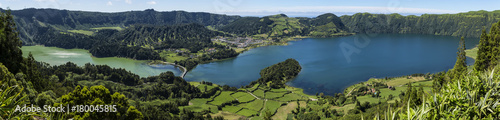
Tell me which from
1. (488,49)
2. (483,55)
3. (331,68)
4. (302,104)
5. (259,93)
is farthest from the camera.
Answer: (331,68)

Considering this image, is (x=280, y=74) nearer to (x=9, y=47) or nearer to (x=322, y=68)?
(x=322, y=68)

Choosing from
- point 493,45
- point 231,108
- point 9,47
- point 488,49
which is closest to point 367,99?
point 488,49

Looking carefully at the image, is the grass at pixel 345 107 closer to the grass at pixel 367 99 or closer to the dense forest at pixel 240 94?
the dense forest at pixel 240 94

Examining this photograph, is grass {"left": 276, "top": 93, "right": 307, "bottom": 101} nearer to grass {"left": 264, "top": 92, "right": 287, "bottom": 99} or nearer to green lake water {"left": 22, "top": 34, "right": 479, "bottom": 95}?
grass {"left": 264, "top": 92, "right": 287, "bottom": 99}

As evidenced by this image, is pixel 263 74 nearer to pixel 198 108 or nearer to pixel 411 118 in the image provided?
pixel 198 108

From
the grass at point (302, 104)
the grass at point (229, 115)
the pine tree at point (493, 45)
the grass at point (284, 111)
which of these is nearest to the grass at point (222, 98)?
the grass at point (229, 115)
